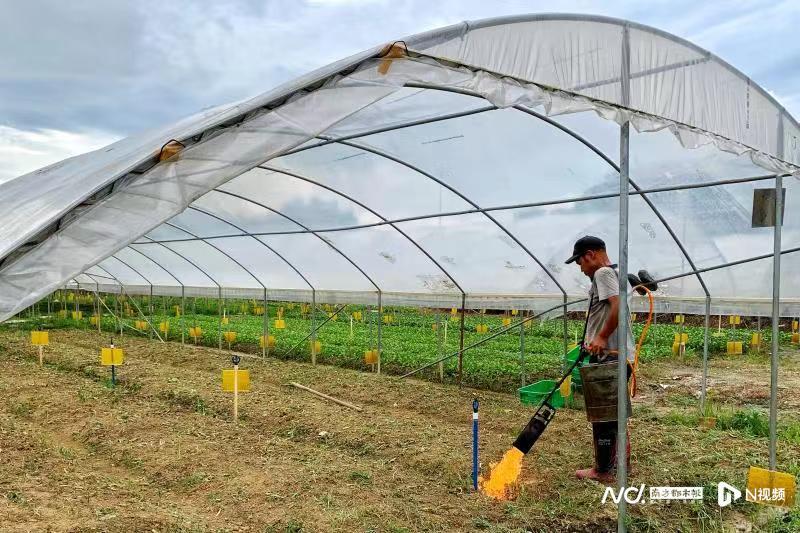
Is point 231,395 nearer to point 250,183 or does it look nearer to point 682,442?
point 250,183

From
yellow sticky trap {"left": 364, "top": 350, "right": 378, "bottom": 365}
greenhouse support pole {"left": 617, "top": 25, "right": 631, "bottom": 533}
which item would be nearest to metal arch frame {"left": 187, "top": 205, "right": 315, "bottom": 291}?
yellow sticky trap {"left": 364, "top": 350, "right": 378, "bottom": 365}

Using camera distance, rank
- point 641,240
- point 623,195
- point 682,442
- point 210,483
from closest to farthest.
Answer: point 623,195 → point 210,483 → point 682,442 → point 641,240

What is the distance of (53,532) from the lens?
352cm

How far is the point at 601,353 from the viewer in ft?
14.9

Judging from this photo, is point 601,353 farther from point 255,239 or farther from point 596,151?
point 255,239

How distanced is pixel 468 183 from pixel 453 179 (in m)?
0.16

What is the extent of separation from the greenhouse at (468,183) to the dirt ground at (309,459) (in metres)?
1.47

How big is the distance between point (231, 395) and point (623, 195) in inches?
226

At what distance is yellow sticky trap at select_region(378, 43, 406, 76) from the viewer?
2824mm

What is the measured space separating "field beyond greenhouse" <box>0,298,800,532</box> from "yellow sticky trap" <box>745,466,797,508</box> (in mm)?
94

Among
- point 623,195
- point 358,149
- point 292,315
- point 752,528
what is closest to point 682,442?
point 752,528

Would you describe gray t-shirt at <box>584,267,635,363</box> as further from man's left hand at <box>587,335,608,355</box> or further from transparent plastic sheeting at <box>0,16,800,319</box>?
transparent plastic sheeting at <box>0,16,800,319</box>

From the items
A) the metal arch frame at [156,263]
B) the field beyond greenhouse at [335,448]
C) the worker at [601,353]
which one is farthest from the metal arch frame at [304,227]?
the worker at [601,353]

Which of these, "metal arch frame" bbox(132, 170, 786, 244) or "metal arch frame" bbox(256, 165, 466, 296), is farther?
"metal arch frame" bbox(256, 165, 466, 296)
